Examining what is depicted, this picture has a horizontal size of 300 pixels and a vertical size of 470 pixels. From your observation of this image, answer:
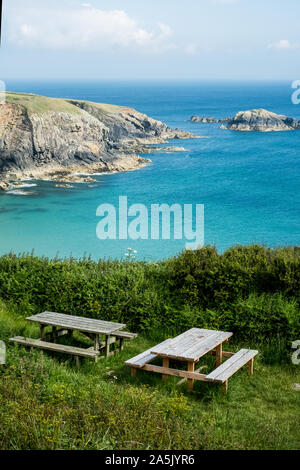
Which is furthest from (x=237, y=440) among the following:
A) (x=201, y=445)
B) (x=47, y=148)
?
(x=47, y=148)

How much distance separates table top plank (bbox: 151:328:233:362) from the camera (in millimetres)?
5730

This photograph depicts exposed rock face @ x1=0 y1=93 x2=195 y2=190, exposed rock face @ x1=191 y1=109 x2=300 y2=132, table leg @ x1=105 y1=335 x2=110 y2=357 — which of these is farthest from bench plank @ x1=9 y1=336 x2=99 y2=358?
exposed rock face @ x1=191 y1=109 x2=300 y2=132

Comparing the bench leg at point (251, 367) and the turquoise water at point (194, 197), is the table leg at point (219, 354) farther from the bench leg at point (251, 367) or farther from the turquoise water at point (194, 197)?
the turquoise water at point (194, 197)

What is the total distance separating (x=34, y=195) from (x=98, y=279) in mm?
51156

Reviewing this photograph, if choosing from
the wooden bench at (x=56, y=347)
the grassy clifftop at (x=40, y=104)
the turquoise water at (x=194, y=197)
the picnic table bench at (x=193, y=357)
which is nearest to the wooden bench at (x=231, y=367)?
the picnic table bench at (x=193, y=357)

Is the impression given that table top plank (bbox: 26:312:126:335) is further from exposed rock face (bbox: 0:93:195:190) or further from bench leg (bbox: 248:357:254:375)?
exposed rock face (bbox: 0:93:195:190)

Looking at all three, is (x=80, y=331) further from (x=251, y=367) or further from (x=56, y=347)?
(x=251, y=367)

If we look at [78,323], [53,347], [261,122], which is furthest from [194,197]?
[53,347]

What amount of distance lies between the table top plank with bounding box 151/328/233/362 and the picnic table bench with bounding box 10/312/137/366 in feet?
2.70

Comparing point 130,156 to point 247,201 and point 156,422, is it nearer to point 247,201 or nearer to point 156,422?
point 247,201

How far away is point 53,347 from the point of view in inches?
264

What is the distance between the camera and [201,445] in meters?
3.71

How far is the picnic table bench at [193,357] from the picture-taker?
18.5 feet

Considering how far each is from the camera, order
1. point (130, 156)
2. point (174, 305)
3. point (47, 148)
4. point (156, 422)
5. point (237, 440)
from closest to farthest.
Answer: point (156, 422) < point (237, 440) < point (174, 305) < point (47, 148) < point (130, 156)
